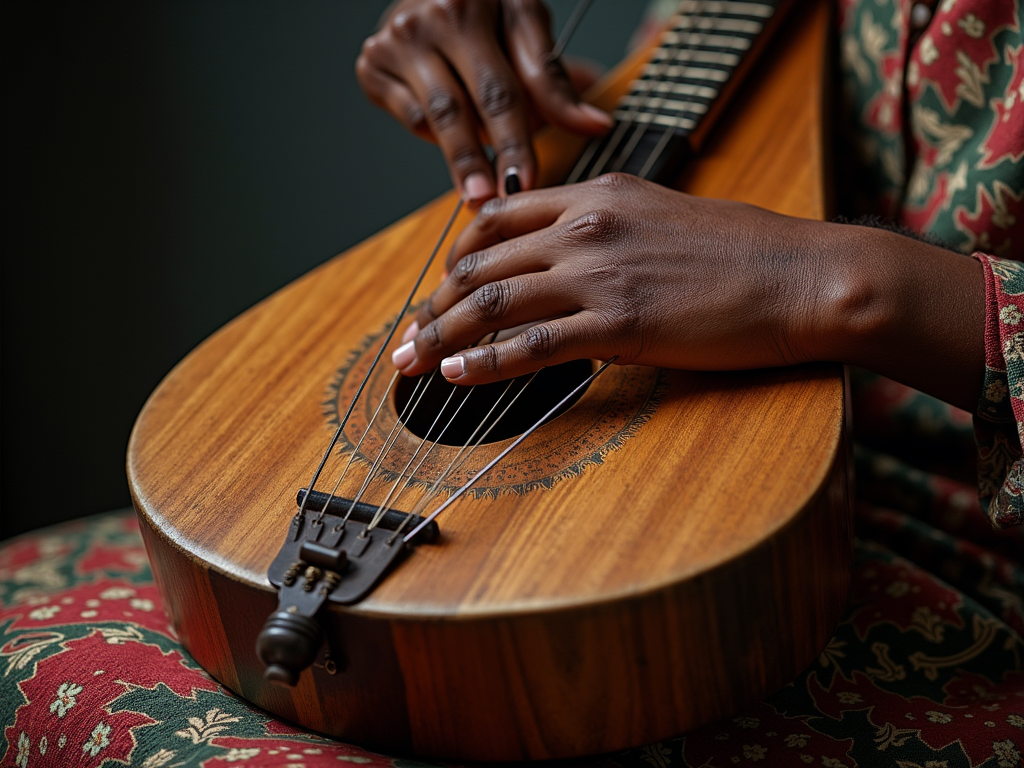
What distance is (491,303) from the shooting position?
69cm

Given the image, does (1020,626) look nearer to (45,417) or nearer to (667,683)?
(667,683)

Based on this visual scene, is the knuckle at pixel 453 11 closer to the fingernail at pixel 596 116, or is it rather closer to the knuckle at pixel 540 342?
the fingernail at pixel 596 116

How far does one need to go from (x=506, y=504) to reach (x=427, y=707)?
5.8 inches

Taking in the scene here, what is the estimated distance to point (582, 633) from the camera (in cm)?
51

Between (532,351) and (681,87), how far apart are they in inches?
21.9

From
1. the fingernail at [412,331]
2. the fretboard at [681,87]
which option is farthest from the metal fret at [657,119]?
the fingernail at [412,331]

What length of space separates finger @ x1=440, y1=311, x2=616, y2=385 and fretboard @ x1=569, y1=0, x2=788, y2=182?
316 millimetres

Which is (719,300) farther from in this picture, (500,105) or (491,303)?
(500,105)

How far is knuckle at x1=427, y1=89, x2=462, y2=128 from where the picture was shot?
0.95 metres

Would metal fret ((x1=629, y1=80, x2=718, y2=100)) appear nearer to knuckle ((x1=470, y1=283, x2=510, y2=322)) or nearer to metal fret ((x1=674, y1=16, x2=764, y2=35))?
metal fret ((x1=674, y1=16, x2=764, y2=35))

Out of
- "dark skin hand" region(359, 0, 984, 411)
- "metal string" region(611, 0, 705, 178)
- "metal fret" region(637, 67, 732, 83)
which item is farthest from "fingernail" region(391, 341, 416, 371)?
"metal fret" region(637, 67, 732, 83)

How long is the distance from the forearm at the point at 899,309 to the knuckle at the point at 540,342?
0.20 m

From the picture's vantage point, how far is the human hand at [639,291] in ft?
2.19

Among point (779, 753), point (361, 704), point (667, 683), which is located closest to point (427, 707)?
point (361, 704)
